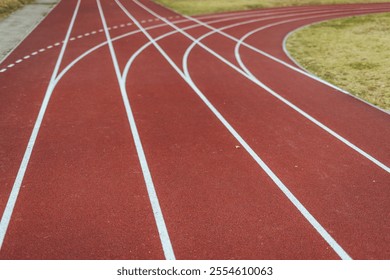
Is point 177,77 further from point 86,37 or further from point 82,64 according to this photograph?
point 86,37

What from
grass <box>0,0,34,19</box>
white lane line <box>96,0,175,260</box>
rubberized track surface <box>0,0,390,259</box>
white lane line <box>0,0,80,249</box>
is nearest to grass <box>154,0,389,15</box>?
grass <box>0,0,34,19</box>

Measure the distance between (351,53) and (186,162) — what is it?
30.4 ft

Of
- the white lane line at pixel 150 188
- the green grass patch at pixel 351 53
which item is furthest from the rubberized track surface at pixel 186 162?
the green grass patch at pixel 351 53

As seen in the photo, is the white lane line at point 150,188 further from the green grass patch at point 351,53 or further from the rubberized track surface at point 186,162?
the green grass patch at point 351,53

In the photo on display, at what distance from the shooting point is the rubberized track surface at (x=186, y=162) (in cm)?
478

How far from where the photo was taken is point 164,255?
455 cm

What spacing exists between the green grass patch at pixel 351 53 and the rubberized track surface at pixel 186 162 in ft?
2.26

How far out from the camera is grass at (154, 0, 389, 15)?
23.2 m

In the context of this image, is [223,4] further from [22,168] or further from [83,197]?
[83,197]

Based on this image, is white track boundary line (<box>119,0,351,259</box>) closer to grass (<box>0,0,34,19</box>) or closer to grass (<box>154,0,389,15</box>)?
grass (<box>0,0,34,19</box>)

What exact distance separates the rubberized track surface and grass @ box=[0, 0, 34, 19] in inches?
362

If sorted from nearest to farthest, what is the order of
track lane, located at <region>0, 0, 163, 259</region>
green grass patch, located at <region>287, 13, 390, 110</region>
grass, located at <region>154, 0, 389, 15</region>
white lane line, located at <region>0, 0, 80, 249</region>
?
1. track lane, located at <region>0, 0, 163, 259</region>
2. white lane line, located at <region>0, 0, 80, 249</region>
3. green grass patch, located at <region>287, 13, 390, 110</region>
4. grass, located at <region>154, 0, 389, 15</region>

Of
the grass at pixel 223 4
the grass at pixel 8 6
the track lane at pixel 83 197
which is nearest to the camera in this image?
the track lane at pixel 83 197
